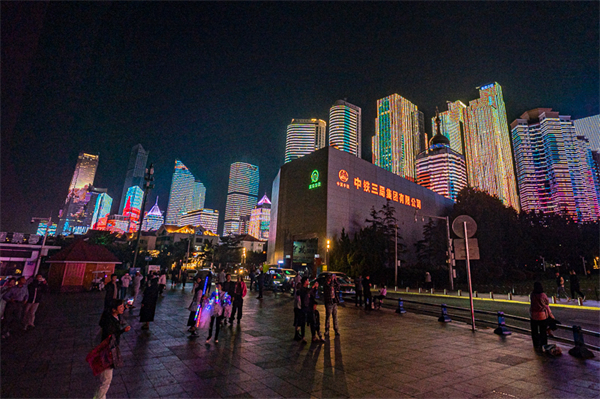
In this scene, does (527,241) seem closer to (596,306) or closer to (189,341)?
(596,306)

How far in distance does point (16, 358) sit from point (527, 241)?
6580cm

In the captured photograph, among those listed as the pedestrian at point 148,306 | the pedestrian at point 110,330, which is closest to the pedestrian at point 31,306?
the pedestrian at point 148,306

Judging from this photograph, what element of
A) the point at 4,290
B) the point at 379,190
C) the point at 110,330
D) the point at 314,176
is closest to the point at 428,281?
the point at 314,176

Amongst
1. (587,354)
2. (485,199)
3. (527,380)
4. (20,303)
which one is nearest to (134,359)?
(20,303)

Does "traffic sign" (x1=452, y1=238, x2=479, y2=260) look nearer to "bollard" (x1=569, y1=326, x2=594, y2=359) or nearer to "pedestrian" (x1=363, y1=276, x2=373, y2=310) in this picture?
"bollard" (x1=569, y1=326, x2=594, y2=359)

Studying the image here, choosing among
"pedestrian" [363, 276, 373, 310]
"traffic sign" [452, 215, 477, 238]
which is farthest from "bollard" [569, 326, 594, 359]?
"pedestrian" [363, 276, 373, 310]

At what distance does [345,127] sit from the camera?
617 feet

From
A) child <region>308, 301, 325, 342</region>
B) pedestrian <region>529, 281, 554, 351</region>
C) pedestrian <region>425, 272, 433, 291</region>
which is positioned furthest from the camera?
pedestrian <region>425, 272, 433, 291</region>

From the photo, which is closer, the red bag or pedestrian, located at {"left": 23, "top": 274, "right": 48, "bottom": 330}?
the red bag

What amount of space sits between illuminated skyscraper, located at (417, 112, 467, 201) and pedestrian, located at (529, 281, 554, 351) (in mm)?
175848

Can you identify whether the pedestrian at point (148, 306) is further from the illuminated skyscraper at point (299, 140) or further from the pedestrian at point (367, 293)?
the illuminated skyscraper at point (299, 140)

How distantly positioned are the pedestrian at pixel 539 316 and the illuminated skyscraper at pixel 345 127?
179226mm

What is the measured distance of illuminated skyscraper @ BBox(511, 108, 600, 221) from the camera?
14712cm

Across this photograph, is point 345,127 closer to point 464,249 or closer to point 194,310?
point 464,249
